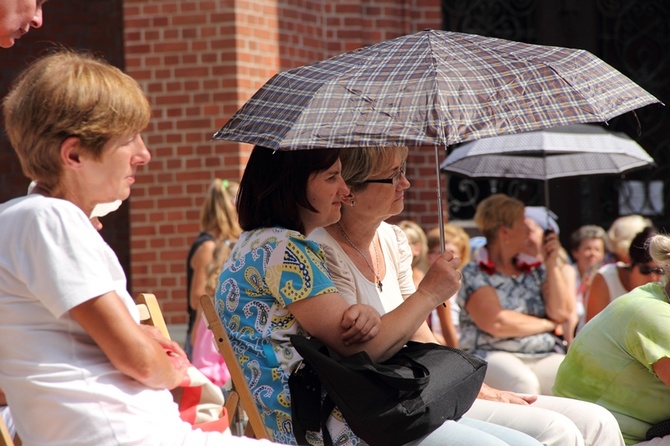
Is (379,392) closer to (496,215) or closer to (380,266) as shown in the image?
(380,266)

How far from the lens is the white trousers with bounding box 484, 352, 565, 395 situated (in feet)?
20.5

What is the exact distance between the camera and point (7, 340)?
7.89 ft

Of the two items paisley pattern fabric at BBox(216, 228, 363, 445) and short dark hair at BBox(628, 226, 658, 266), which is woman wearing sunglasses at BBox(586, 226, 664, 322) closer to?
short dark hair at BBox(628, 226, 658, 266)

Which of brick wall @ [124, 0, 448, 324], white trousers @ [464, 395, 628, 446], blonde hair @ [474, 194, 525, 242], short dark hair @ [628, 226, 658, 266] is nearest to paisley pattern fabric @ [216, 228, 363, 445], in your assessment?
white trousers @ [464, 395, 628, 446]

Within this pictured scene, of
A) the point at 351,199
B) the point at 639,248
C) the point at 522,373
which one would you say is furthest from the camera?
the point at 522,373

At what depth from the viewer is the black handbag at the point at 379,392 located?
3.08 m

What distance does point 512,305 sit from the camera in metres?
6.70

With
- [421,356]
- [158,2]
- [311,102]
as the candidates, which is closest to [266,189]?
[311,102]

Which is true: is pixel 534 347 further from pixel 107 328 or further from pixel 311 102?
pixel 107 328

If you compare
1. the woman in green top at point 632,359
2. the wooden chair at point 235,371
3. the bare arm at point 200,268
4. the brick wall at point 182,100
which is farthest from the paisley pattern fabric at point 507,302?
the wooden chair at point 235,371

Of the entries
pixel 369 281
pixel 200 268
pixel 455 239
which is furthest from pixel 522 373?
pixel 369 281

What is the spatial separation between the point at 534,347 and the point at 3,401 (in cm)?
394

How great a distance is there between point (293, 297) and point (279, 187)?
45cm

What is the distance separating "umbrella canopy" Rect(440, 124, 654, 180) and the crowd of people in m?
3.02
